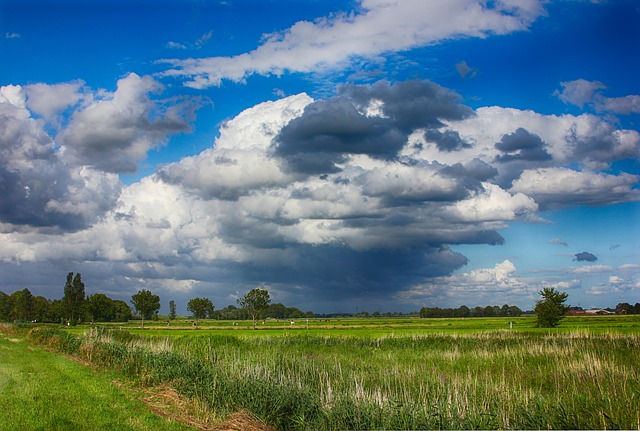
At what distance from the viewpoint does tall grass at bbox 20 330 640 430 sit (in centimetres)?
1309

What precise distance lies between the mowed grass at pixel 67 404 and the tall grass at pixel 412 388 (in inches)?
89.8

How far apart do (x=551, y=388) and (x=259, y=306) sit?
10274 centimetres

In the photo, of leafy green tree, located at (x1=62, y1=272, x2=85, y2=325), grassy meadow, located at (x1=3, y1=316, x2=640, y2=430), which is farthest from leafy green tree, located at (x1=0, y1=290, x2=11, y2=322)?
grassy meadow, located at (x1=3, y1=316, x2=640, y2=430)

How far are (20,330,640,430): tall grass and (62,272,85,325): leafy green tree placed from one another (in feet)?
321

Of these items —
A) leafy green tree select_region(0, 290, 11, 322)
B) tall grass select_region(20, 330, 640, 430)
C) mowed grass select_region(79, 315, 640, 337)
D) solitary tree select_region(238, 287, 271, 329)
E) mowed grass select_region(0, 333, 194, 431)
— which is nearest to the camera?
tall grass select_region(20, 330, 640, 430)

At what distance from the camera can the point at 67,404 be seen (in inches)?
652

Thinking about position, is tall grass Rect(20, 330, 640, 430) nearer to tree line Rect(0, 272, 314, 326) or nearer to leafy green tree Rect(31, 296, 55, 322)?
tree line Rect(0, 272, 314, 326)

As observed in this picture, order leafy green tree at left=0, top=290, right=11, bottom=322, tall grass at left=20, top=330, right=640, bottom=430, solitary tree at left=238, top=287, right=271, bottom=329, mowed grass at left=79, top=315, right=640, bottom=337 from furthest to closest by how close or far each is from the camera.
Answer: leafy green tree at left=0, top=290, right=11, bottom=322 < solitary tree at left=238, top=287, right=271, bottom=329 < mowed grass at left=79, top=315, right=640, bottom=337 < tall grass at left=20, top=330, right=640, bottom=430

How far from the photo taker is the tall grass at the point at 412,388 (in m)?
13.1

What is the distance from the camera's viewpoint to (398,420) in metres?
12.8

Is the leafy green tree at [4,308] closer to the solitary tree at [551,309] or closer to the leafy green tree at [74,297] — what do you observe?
the leafy green tree at [74,297]

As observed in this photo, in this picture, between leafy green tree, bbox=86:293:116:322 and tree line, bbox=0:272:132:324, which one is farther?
leafy green tree, bbox=86:293:116:322

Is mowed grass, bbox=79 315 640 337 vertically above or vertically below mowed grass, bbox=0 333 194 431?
below

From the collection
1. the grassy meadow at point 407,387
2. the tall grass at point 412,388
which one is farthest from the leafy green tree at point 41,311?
the tall grass at point 412,388
